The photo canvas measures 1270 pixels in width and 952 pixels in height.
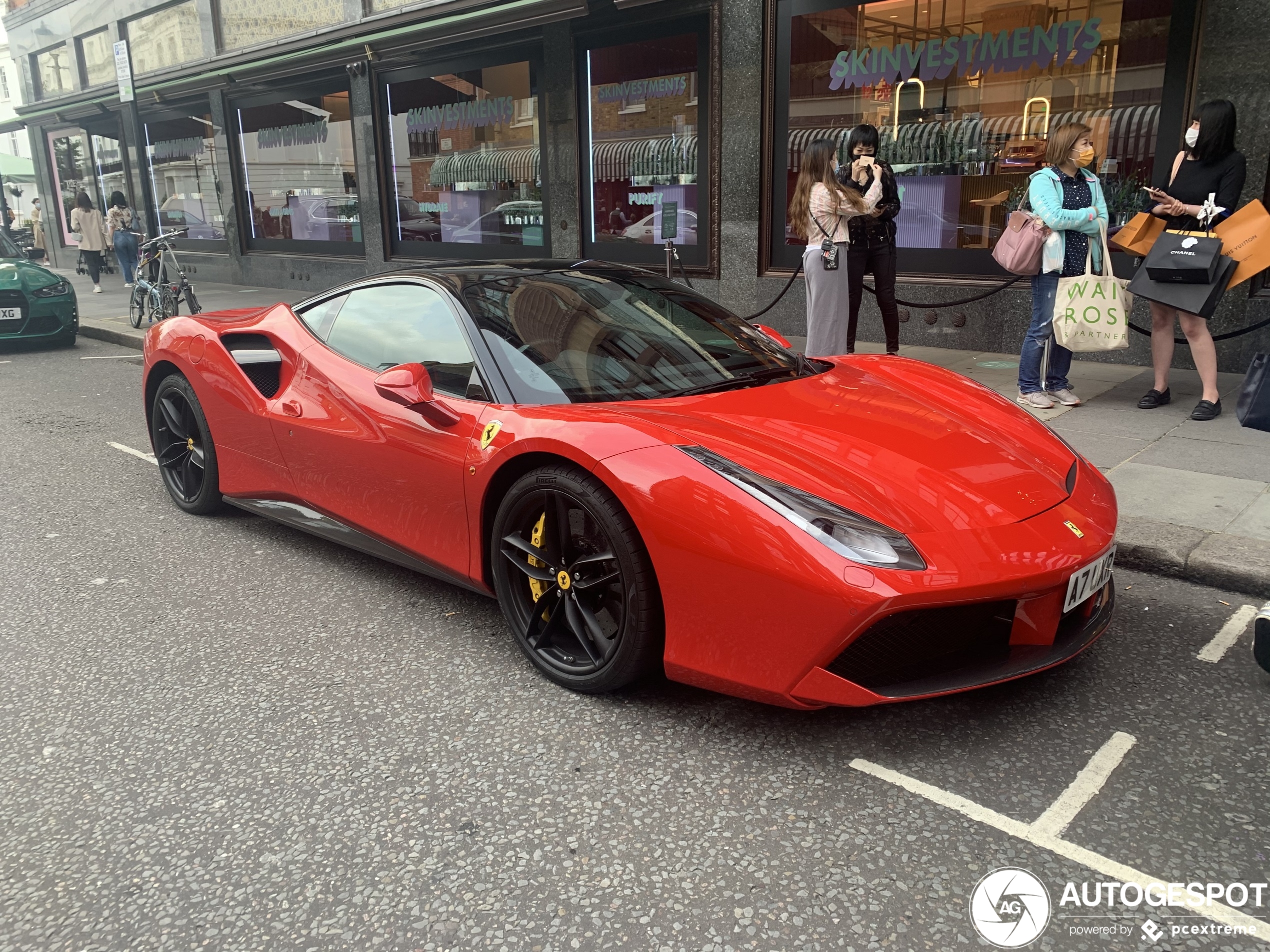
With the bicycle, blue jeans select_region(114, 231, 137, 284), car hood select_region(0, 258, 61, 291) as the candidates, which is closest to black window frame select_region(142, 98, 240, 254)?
blue jeans select_region(114, 231, 137, 284)

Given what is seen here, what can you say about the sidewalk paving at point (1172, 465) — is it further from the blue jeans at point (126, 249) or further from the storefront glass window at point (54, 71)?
the storefront glass window at point (54, 71)

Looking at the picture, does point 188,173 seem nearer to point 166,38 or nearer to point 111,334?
point 166,38

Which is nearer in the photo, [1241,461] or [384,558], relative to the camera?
[384,558]

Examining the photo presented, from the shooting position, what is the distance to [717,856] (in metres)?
2.26

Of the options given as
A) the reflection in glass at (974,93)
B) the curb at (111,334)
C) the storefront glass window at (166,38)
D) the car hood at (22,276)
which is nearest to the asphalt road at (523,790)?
the reflection in glass at (974,93)

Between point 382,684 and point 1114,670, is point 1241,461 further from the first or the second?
point 382,684

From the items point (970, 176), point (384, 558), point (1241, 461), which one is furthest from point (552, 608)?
point (970, 176)

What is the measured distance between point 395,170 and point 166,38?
8.75 m

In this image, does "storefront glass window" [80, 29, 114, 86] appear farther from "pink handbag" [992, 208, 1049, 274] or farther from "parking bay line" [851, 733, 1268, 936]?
"parking bay line" [851, 733, 1268, 936]

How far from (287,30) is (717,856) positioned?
18.2m

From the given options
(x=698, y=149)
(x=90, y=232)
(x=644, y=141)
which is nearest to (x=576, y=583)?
(x=698, y=149)

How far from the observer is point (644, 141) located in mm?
11258

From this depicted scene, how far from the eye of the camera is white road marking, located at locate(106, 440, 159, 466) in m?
6.29

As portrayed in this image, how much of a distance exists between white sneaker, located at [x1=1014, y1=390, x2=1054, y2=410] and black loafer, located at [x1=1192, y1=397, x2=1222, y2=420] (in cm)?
85
